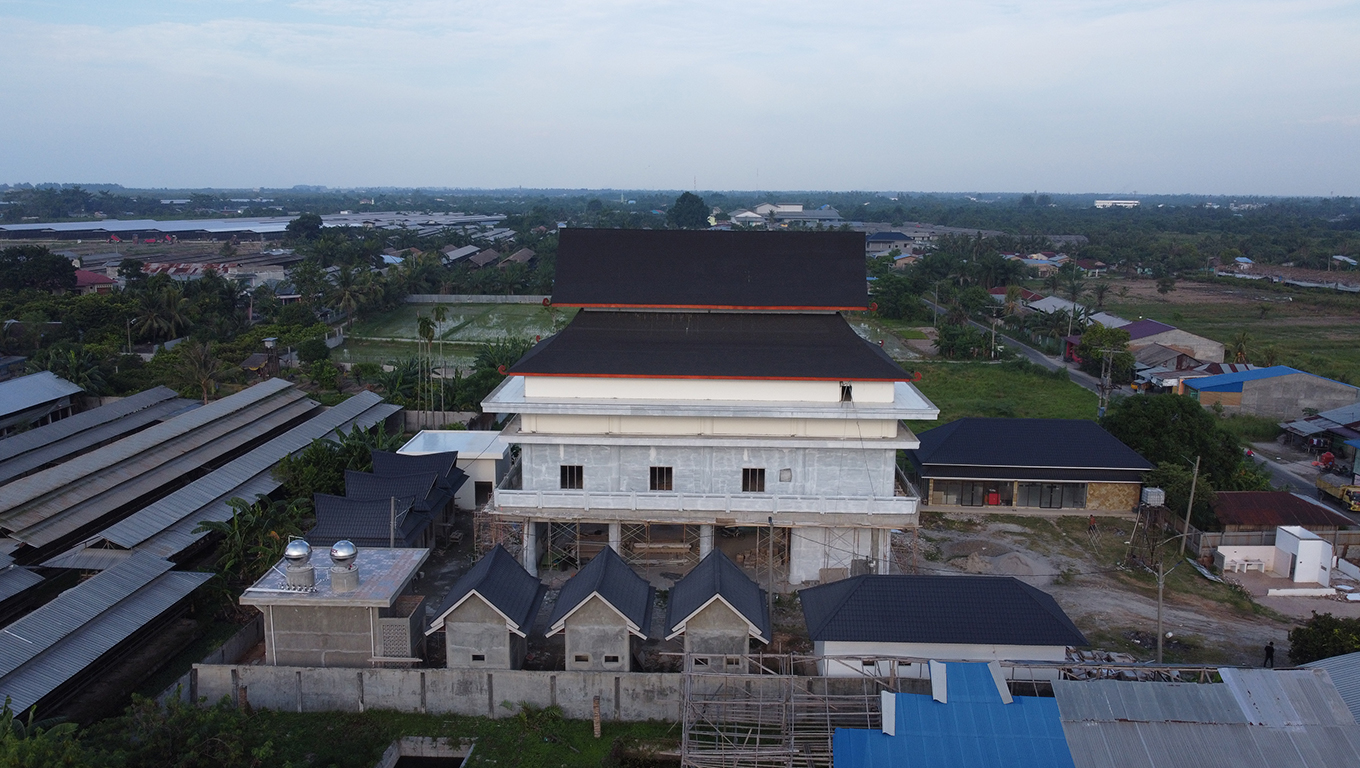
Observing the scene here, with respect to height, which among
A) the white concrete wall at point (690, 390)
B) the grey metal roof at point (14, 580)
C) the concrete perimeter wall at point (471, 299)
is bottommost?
the grey metal roof at point (14, 580)

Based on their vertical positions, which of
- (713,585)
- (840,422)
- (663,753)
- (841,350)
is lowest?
(663,753)

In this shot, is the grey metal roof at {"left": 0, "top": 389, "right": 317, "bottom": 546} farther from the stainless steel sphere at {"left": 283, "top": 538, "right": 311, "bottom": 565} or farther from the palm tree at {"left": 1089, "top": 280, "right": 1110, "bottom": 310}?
the palm tree at {"left": 1089, "top": 280, "right": 1110, "bottom": 310}


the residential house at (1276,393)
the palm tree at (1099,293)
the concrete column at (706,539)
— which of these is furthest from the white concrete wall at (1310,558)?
the palm tree at (1099,293)

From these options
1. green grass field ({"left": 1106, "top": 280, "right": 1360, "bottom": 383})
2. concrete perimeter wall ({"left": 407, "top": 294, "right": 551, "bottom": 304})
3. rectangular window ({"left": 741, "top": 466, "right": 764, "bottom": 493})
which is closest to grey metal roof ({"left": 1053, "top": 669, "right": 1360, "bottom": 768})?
rectangular window ({"left": 741, "top": 466, "right": 764, "bottom": 493})

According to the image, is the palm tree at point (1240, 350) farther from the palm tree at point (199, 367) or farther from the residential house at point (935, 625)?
the palm tree at point (199, 367)

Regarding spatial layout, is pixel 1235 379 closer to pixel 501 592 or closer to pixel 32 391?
pixel 501 592

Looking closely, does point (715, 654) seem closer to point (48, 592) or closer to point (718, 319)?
point (718, 319)

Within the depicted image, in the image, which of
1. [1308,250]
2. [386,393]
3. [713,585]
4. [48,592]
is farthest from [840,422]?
[1308,250]
